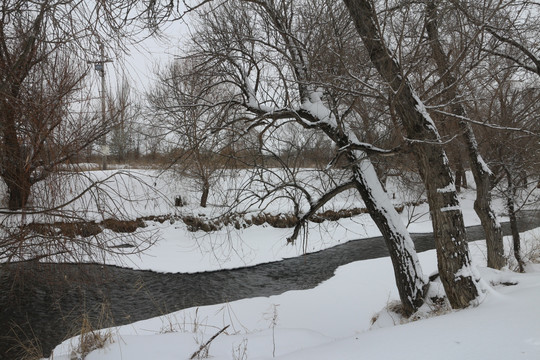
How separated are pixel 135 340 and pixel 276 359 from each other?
6.84 ft

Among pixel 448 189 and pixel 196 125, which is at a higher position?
pixel 196 125

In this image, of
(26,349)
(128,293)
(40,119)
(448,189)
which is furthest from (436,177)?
(128,293)

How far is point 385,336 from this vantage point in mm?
3184

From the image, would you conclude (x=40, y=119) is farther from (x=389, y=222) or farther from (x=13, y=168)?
(x=389, y=222)

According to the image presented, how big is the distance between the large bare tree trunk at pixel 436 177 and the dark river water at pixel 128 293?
221 cm

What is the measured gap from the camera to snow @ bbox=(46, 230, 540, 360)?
101 inches

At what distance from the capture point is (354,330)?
6.59 m

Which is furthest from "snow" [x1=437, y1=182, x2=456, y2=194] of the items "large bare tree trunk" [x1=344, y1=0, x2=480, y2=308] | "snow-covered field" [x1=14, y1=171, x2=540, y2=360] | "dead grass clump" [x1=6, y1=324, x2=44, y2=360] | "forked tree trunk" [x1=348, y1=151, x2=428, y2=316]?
"dead grass clump" [x1=6, y1=324, x2=44, y2=360]

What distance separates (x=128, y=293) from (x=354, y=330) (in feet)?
19.8

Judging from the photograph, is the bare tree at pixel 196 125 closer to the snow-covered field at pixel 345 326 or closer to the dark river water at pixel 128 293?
the snow-covered field at pixel 345 326

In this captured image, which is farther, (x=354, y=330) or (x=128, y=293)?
(x=128, y=293)

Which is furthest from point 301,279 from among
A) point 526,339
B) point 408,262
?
point 526,339

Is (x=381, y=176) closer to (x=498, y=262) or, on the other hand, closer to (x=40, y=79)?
(x=498, y=262)

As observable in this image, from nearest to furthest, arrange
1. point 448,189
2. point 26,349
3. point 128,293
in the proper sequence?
point 26,349 → point 448,189 → point 128,293
